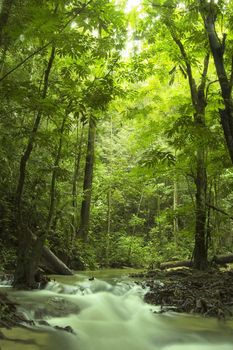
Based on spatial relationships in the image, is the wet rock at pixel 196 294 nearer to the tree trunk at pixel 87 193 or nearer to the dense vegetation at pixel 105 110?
the dense vegetation at pixel 105 110

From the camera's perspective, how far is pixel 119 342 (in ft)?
16.6

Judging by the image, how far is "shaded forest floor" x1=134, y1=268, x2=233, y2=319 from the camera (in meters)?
6.42

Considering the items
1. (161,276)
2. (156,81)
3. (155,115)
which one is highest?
(156,81)

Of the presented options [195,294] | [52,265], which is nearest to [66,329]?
[195,294]

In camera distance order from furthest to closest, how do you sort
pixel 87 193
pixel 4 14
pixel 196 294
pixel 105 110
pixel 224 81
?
pixel 87 193
pixel 196 294
pixel 105 110
pixel 224 81
pixel 4 14

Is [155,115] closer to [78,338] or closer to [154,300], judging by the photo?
[154,300]

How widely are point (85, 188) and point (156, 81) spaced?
17.0ft

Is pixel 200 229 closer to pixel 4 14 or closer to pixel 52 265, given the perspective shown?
pixel 52 265

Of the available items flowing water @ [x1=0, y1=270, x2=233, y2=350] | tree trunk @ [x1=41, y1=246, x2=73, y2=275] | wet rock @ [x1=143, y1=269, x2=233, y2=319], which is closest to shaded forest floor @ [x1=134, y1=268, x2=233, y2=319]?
wet rock @ [x1=143, y1=269, x2=233, y2=319]

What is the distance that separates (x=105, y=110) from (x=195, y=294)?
398 centimetres

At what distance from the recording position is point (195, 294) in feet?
23.0

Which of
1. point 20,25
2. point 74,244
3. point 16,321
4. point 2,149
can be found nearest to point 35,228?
point 74,244

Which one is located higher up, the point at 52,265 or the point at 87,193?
the point at 87,193

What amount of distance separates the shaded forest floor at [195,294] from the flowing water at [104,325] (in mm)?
292
